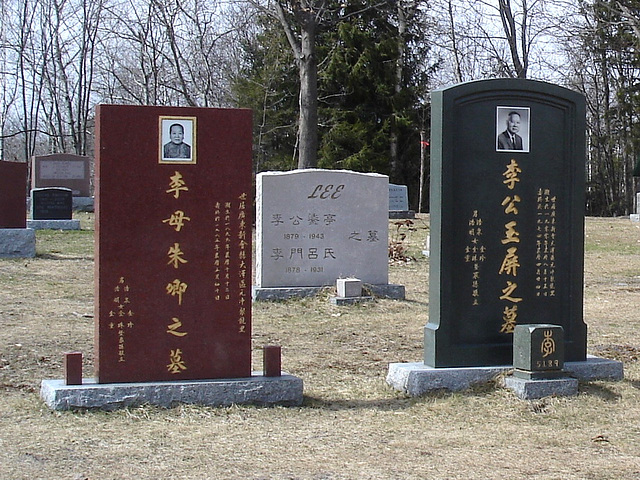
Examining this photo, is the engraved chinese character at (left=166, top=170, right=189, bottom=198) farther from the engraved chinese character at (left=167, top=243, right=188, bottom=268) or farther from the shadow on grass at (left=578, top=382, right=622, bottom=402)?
the shadow on grass at (left=578, top=382, right=622, bottom=402)

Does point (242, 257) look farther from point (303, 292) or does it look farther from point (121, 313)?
point (303, 292)

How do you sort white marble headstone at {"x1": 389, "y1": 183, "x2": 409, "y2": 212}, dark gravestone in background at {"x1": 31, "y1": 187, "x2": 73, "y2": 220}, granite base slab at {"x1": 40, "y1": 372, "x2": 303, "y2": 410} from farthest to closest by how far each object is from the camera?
white marble headstone at {"x1": 389, "y1": 183, "x2": 409, "y2": 212}, dark gravestone in background at {"x1": 31, "y1": 187, "x2": 73, "y2": 220}, granite base slab at {"x1": 40, "y1": 372, "x2": 303, "y2": 410}

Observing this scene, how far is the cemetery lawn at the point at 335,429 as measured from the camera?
4.65 m

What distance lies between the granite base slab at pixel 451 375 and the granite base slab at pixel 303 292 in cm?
467

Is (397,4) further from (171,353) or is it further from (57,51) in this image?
(171,353)

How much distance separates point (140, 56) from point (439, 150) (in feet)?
114

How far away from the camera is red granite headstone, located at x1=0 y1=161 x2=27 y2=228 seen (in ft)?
49.5

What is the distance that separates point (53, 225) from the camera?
68.4ft

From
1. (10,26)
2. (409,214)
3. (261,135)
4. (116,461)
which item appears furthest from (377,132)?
(116,461)

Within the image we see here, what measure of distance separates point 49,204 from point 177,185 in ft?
53.9

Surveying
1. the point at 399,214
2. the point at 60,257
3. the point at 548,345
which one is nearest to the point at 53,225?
the point at 60,257

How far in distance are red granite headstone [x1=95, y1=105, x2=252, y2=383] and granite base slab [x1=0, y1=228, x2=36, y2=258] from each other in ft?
32.5

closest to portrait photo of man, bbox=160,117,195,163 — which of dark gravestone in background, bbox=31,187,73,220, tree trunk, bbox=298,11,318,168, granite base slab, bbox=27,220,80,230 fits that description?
granite base slab, bbox=27,220,80,230

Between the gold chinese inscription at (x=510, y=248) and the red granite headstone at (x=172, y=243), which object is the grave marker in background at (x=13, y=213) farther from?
the gold chinese inscription at (x=510, y=248)
